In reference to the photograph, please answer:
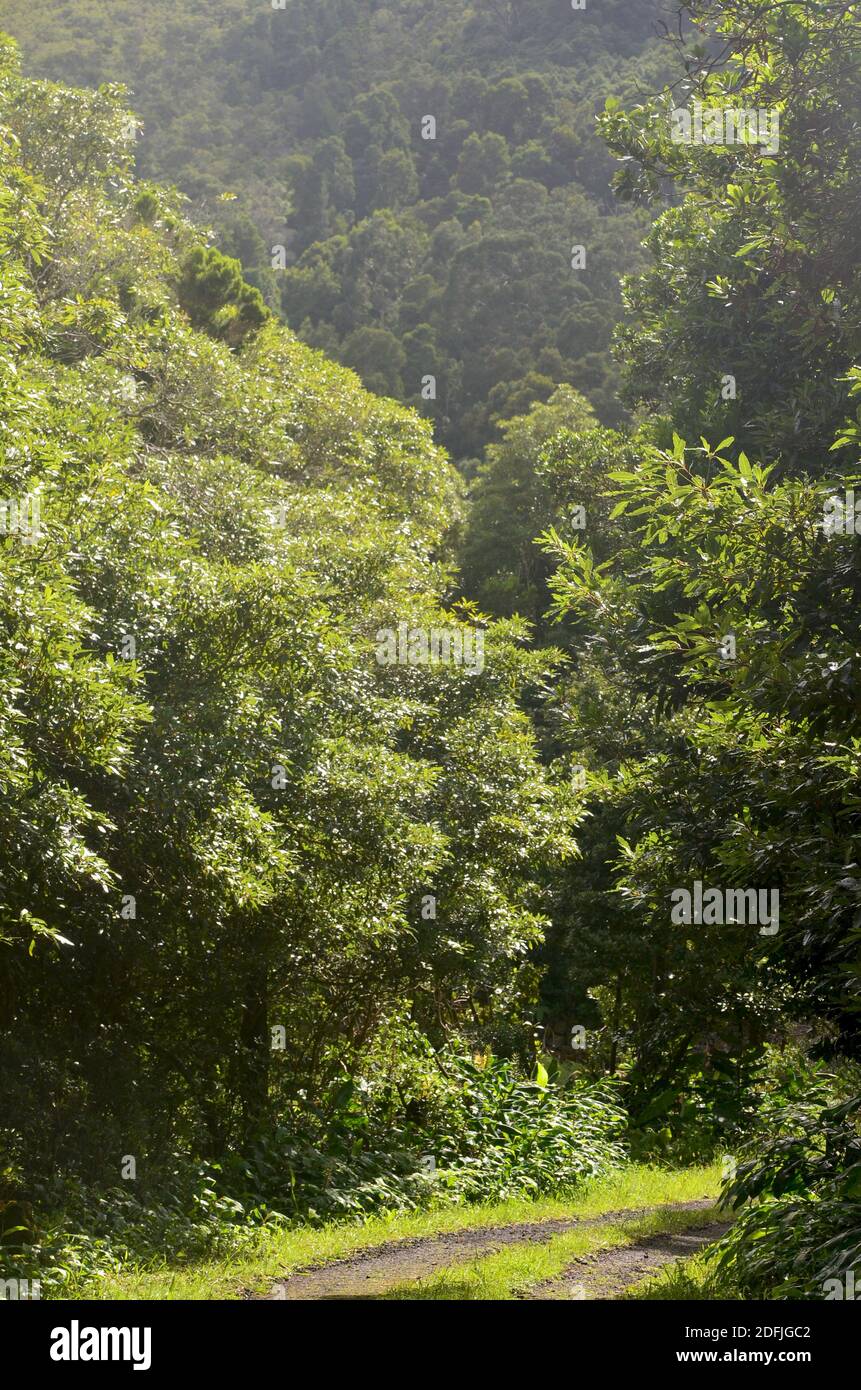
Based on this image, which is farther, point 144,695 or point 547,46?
point 547,46

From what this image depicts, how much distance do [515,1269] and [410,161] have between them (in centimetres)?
7517

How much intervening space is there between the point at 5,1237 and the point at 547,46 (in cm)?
8593

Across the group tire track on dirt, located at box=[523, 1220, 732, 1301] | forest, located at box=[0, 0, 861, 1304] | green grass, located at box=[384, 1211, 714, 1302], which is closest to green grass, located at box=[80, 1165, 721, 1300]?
forest, located at box=[0, 0, 861, 1304]

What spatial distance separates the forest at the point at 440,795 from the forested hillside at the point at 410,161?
24.9 metres

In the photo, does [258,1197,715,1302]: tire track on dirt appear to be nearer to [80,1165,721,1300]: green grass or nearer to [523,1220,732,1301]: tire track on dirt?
[80,1165,721,1300]: green grass

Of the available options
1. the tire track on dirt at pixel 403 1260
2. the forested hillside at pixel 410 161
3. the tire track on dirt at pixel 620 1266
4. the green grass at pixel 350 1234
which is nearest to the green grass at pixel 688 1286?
the tire track on dirt at pixel 620 1266

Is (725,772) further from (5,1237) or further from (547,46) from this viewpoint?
(547,46)

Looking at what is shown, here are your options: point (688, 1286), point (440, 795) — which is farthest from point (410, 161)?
point (688, 1286)

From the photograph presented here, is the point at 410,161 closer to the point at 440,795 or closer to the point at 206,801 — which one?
the point at 440,795

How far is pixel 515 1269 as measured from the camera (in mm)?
8211

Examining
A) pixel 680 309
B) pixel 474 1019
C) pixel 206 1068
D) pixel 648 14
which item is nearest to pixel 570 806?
pixel 474 1019

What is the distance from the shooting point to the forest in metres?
7.22

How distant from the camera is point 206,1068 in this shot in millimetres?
11953

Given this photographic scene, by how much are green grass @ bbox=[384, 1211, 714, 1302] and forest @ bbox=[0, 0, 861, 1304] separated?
7 cm
